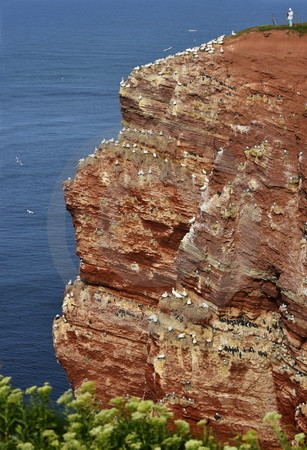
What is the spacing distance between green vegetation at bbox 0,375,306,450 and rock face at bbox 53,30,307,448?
33.3 ft

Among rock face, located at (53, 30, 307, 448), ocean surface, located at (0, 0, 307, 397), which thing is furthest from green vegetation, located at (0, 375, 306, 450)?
ocean surface, located at (0, 0, 307, 397)

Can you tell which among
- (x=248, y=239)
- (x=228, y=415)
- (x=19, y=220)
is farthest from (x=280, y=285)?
(x=19, y=220)

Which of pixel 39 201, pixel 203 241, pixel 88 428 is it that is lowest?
pixel 39 201

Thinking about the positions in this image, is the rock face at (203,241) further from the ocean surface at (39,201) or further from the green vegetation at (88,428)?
the green vegetation at (88,428)

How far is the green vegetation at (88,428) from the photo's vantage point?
3164cm

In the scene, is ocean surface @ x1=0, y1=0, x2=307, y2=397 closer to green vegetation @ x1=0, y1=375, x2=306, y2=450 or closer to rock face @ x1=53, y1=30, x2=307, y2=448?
rock face @ x1=53, y1=30, x2=307, y2=448

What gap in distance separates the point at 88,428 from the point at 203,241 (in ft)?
48.7

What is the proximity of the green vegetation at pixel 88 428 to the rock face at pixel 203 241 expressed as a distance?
33.3 ft

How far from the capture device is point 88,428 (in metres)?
33.5

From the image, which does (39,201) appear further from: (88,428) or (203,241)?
(88,428)

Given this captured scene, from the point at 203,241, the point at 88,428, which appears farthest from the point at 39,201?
the point at 88,428

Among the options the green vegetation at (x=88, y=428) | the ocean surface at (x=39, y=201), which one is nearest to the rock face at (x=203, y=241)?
the ocean surface at (x=39, y=201)

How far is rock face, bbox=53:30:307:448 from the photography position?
44125 millimetres

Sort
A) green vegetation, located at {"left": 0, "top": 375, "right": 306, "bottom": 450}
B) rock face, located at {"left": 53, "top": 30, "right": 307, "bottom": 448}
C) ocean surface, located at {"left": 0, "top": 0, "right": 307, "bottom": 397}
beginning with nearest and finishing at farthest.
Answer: green vegetation, located at {"left": 0, "top": 375, "right": 306, "bottom": 450} → rock face, located at {"left": 53, "top": 30, "right": 307, "bottom": 448} → ocean surface, located at {"left": 0, "top": 0, "right": 307, "bottom": 397}
